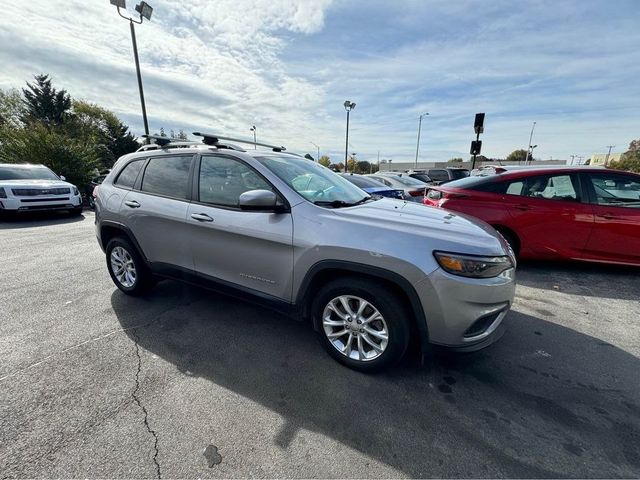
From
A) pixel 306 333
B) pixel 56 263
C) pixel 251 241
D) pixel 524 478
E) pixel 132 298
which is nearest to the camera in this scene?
pixel 524 478

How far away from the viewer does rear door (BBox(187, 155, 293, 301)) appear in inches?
101

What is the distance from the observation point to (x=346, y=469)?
1.68 m

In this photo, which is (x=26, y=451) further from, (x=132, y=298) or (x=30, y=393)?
(x=132, y=298)

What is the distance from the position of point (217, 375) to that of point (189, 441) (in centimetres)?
60

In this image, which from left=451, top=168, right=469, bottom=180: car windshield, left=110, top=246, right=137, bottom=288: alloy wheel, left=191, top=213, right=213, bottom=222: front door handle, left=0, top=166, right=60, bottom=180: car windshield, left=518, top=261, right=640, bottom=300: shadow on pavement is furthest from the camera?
left=451, top=168, right=469, bottom=180: car windshield

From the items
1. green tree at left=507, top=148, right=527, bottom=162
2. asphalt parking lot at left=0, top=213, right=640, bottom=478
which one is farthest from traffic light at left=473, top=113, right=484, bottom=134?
green tree at left=507, top=148, right=527, bottom=162

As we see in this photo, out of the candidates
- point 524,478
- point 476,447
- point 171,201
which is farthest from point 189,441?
point 171,201

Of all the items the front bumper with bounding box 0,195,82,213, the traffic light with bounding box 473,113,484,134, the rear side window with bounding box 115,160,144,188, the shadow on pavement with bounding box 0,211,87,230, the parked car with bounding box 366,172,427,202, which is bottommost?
the shadow on pavement with bounding box 0,211,87,230

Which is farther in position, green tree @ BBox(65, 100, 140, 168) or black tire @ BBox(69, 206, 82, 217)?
green tree @ BBox(65, 100, 140, 168)

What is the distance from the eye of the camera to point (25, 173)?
9.27 meters

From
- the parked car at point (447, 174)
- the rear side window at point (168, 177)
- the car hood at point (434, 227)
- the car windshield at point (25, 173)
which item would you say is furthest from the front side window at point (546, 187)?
the parked car at point (447, 174)

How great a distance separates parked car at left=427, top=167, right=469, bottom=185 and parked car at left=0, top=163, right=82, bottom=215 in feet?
61.6

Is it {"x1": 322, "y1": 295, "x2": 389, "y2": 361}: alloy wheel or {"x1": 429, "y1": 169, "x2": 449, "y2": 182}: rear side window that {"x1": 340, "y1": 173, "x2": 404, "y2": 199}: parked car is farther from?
{"x1": 429, "y1": 169, "x2": 449, "y2": 182}: rear side window

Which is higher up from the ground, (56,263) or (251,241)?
(251,241)
